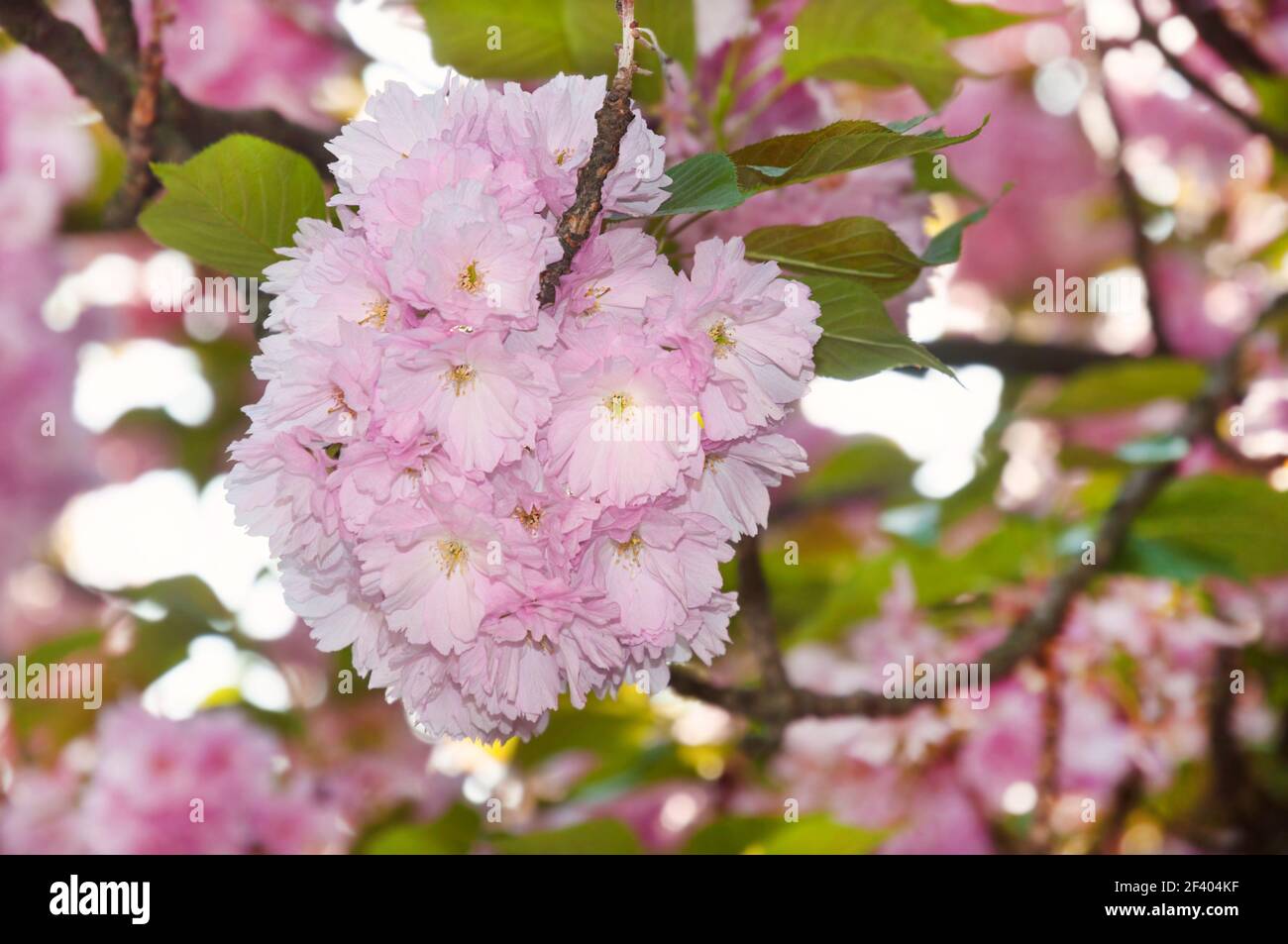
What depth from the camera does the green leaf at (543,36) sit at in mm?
902

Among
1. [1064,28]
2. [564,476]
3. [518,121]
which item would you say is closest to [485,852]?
[564,476]

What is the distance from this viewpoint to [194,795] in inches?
61.8

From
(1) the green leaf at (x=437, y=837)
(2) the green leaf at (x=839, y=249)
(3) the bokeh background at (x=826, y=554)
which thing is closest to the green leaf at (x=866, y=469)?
(3) the bokeh background at (x=826, y=554)

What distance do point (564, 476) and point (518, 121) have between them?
180 mm

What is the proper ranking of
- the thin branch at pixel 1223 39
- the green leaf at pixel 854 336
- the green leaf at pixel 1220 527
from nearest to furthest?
1. the green leaf at pixel 854 336
2. the green leaf at pixel 1220 527
3. the thin branch at pixel 1223 39

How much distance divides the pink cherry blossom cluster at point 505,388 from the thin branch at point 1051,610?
330 millimetres

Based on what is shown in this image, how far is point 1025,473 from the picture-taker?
6.32 feet

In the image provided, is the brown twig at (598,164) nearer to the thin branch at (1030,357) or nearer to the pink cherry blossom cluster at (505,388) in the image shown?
the pink cherry blossom cluster at (505,388)

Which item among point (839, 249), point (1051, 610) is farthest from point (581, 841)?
point (839, 249)

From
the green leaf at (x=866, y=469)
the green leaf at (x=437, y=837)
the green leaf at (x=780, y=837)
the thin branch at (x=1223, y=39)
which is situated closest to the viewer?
the green leaf at (x=780, y=837)

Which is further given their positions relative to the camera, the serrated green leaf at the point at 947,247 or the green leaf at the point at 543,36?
the green leaf at the point at 543,36

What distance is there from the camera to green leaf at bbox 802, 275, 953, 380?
655 mm

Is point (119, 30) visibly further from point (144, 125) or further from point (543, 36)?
point (543, 36)

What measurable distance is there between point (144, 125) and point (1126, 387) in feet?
4.17
